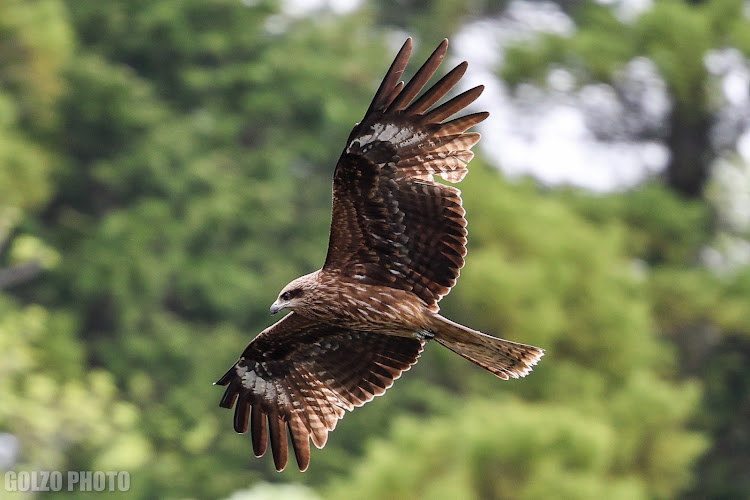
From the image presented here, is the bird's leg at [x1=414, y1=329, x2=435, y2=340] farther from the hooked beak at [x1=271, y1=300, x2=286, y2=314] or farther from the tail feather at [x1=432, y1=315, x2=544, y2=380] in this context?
the hooked beak at [x1=271, y1=300, x2=286, y2=314]

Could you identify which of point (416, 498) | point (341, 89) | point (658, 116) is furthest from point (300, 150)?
point (416, 498)

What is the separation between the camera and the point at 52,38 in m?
20.6

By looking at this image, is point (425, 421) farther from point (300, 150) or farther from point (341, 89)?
point (341, 89)

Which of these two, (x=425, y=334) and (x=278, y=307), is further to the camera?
(x=278, y=307)

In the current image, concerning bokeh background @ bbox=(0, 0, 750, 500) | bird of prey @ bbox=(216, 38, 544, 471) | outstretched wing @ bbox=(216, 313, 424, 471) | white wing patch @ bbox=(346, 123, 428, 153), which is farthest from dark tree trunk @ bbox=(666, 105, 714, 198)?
white wing patch @ bbox=(346, 123, 428, 153)

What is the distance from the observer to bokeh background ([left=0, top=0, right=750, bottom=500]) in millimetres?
17141

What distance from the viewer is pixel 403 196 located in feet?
25.4

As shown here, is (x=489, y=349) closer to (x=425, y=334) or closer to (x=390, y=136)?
(x=425, y=334)

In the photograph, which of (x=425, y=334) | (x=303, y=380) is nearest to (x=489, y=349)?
(x=425, y=334)

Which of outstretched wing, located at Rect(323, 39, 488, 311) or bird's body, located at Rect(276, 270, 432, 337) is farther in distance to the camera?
bird's body, located at Rect(276, 270, 432, 337)

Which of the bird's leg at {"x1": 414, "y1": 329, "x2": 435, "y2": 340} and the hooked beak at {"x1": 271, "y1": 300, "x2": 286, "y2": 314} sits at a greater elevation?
the hooked beak at {"x1": 271, "y1": 300, "x2": 286, "y2": 314}

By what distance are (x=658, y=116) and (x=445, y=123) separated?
58.9 ft

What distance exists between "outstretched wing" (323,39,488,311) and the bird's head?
6.1 inches

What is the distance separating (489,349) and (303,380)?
152cm
